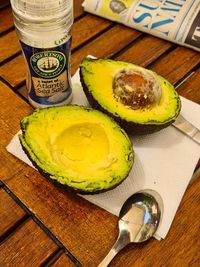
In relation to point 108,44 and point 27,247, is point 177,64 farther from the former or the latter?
point 27,247

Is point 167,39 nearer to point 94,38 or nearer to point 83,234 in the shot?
point 94,38

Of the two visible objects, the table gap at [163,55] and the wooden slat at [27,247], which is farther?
the table gap at [163,55]

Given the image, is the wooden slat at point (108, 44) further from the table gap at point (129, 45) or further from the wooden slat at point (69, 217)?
the wooden slat at point (69, 217)

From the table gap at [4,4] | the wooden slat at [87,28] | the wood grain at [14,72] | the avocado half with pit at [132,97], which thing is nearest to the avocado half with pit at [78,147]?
the avocado half with pit at [132,97]

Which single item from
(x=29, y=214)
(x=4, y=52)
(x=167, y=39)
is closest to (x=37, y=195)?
(x=29, y=214)

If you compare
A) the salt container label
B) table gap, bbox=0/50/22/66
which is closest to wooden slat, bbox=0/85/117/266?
the salt container label

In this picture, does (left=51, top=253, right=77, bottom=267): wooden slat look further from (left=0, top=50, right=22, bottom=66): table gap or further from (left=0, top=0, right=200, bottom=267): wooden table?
(left=0, top=50, right=22, bottom=66): table gap

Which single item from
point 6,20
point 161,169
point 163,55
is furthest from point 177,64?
point 6,20
